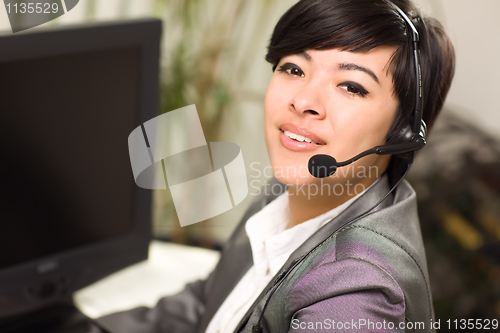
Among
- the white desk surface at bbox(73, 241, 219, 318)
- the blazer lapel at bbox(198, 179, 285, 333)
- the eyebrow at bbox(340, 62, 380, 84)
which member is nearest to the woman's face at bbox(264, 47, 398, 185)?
the eyebrow at bbox(340, 62, 380, 84)

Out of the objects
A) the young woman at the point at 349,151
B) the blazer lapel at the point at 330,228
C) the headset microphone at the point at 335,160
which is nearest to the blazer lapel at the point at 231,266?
the young woman at the point at 349,151

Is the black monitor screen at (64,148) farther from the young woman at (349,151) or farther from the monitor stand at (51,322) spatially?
the young woman at (349,151)

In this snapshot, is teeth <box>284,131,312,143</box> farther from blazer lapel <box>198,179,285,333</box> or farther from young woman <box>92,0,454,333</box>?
blazer lapel <box>198,179,285,333</box>

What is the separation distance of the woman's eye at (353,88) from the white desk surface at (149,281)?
676 millimetres

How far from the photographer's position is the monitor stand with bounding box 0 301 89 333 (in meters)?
0.96

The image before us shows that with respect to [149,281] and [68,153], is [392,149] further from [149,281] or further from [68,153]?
[149,281]

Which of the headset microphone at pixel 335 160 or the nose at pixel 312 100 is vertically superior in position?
the nose at pixel 312 100

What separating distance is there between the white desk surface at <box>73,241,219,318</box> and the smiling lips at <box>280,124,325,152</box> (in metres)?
0.57

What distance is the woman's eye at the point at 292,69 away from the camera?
78cm

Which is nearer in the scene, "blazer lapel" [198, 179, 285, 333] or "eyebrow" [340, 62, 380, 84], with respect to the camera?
"eyebrow" [340, 62, 380, 84]

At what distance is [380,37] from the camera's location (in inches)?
28.0

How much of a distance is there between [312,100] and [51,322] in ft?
2.45
